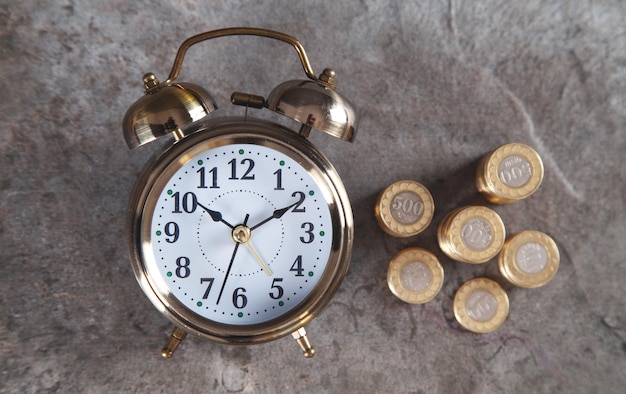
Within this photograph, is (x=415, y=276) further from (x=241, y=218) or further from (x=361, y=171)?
(x=241, y=218)

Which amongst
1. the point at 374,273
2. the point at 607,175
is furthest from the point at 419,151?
the point at 607,175

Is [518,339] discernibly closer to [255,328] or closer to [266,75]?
[255,328]

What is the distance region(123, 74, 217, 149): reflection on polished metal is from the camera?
880 mm

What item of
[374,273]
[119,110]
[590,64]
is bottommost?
[374,273]

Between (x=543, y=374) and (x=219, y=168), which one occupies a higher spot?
(x=219, y=168)

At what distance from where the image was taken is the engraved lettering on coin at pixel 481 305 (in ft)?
3.65

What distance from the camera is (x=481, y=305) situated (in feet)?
3.67

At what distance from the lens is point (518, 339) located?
3.78 feet

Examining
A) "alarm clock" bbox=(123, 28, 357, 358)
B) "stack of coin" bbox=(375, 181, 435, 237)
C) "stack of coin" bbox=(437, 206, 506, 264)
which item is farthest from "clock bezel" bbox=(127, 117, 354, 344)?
"stack of coin" bbox=(437, 206, 506, 264)

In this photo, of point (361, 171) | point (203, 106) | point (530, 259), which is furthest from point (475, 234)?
point (203, 106)

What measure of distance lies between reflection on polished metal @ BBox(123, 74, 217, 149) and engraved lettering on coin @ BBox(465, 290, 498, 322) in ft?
2.12

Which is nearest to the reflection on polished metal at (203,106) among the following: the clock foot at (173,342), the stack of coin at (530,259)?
the clock foot at (173,342)

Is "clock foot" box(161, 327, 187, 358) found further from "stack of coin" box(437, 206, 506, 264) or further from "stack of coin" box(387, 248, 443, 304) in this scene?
"stack of coin" box(437, 206, 506, 264)

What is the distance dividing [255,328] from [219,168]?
28 centimetres
